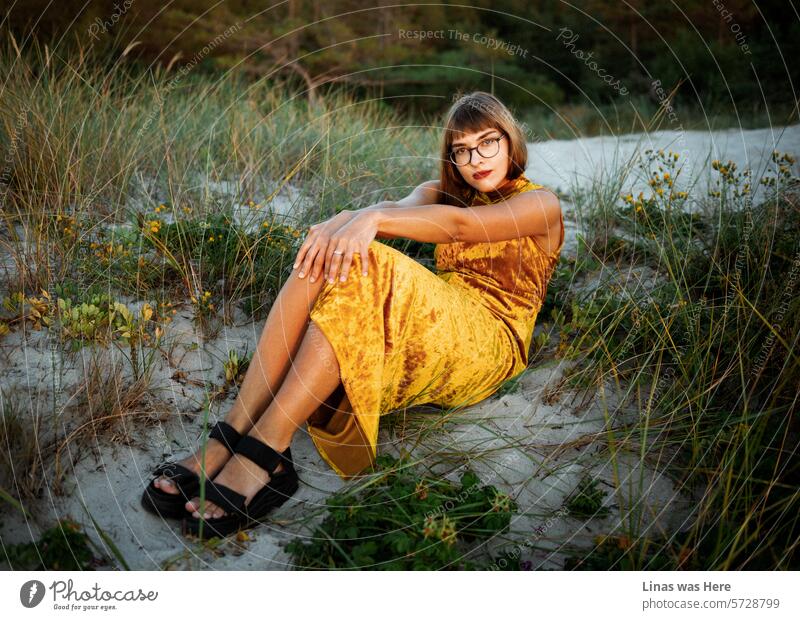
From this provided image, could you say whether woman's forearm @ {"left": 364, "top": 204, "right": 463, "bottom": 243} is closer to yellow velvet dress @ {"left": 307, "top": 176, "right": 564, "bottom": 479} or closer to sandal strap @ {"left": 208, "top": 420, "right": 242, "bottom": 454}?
yellow velvet dress @ {"left": 307, "top": 176, "right": 564, "bottom": 479}

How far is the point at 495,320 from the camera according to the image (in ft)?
7.93

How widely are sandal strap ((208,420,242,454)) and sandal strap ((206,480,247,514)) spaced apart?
14 cm

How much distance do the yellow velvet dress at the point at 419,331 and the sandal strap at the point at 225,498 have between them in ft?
1.20

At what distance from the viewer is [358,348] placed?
6.61 ft

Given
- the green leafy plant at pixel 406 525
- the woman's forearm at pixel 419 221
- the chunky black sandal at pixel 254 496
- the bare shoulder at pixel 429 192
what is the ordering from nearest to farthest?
the green leafy plant at pixel 406 525 → the chunky black sandal at pixel 254 496 → the woman's forearm at pixel 419 221 → the bare shoulder at pixel 429 192

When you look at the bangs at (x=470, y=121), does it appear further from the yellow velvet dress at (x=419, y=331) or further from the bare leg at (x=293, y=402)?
the bare leg at (x=293, y=402)

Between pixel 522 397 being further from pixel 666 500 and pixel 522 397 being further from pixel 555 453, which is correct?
pixel 666 500

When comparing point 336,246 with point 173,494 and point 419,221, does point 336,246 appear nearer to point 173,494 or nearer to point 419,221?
point 419,221

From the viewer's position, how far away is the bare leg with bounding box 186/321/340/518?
200 centimetres

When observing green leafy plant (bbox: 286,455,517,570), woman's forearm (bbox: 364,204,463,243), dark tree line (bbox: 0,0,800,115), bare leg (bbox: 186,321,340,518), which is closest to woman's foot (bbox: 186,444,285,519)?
bare leg (bbox: 186,321,340,518)

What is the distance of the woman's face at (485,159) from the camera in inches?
96.6

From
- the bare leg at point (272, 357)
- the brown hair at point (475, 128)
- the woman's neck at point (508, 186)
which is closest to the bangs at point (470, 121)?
the brown hair at point (475, 128)

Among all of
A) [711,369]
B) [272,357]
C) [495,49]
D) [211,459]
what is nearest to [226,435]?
[211,459]

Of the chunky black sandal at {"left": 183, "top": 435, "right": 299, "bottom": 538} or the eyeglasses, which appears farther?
the eyeglasses
